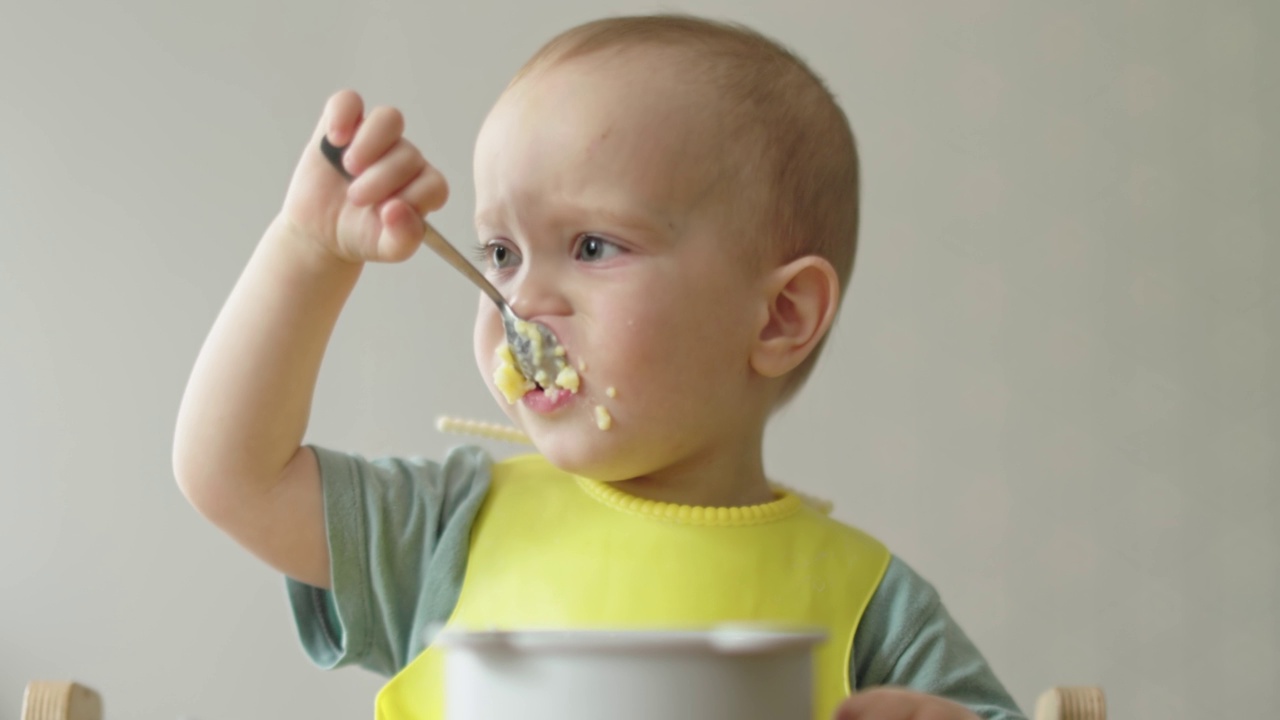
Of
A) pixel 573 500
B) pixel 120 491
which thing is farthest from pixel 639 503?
pixel 120 491

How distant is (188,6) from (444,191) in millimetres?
1085

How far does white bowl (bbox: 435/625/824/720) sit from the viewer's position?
15.0 inches

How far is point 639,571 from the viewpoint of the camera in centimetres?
75

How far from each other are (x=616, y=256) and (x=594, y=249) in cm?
2

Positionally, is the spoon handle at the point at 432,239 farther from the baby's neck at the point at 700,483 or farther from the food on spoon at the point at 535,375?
the baby's neck at the point at 700,483

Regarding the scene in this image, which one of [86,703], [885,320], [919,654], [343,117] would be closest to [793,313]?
[919,654]

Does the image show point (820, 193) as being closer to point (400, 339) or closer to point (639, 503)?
point (639, 503)

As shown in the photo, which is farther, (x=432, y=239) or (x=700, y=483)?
(x=700, y=483)

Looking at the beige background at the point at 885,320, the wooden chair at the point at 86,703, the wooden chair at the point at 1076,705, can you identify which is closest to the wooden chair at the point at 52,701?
the wooden chair at the point at 86,703

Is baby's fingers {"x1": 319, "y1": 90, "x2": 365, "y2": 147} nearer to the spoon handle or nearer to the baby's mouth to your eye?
the spoon handle

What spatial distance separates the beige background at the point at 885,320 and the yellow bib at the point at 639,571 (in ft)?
2.57

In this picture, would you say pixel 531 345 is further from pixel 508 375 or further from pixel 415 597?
pixel 415 597

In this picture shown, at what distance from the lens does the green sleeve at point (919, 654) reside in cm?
76

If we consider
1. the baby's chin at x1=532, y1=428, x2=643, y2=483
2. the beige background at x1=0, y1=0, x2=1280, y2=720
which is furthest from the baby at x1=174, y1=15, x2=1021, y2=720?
the beige background at x1=0, y1=0, x2=1280, y2=720
